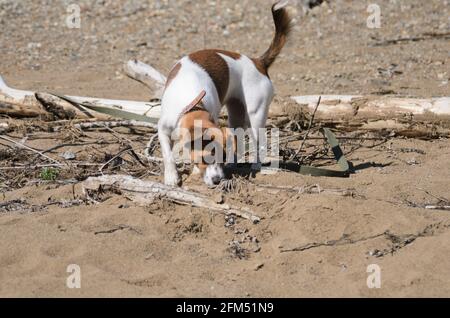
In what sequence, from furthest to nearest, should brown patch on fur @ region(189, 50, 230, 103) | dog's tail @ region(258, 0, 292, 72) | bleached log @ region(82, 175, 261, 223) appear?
dog's tail @ region(258, 0, 292, 72)
brown patch on fur @ region(189, 50, 230, 103)
bleached log @ region(82, 175, 261, 223)

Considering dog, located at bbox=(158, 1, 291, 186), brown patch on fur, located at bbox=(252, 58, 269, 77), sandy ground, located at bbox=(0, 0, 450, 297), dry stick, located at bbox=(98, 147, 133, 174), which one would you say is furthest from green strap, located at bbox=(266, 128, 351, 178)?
dry stick, located at bbox=(98, 147, 133, 174)

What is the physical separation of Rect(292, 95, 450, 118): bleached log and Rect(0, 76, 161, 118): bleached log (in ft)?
5.95

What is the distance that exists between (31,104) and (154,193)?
3.23 meters

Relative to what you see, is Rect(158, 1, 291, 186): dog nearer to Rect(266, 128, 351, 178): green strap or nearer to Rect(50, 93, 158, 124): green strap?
Rect(266, 128, 351, 178): green strap

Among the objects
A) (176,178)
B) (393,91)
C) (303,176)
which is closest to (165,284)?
(176,178)

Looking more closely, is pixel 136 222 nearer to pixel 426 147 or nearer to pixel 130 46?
pixel 426 147

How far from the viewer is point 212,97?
18.3ft

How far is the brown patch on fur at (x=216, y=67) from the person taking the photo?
5.81 m

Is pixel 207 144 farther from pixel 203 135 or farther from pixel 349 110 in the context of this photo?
pixel 349 110

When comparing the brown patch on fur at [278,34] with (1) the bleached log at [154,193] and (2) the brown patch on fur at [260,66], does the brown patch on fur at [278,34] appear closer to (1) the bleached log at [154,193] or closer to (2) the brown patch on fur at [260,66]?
(2) the brown patch on fur at [260,66]

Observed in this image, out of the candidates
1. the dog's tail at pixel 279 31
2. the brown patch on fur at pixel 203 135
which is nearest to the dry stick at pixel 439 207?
the brown patch on fur at pixel 203 135

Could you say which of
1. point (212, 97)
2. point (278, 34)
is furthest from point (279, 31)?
point (212, 97)

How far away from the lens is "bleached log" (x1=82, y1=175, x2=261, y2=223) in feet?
15.5

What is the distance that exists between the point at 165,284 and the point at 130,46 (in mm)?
8837
